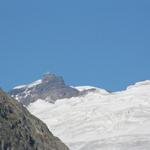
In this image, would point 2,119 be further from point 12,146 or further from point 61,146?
point 61,146

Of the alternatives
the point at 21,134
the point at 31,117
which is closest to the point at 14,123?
the point at 21,134

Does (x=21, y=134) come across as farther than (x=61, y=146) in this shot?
No

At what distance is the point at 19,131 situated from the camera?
320 feet

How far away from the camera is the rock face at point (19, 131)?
95312mm

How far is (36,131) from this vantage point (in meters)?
103

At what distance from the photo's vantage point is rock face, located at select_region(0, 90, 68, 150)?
95312 millimetres

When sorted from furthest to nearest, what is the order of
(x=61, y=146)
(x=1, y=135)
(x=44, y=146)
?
1. (x=61, y=146)
2. (x=44, y=146)
3. (x=1, y=135)

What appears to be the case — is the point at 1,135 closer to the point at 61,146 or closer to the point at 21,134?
the point at 21,134

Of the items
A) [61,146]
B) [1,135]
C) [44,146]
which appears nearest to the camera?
[1,135]

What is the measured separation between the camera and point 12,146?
94.8 metres

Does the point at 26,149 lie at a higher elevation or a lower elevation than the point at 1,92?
lower

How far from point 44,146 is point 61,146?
799 cm

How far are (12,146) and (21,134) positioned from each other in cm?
335

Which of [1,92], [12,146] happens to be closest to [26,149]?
[12,146]
